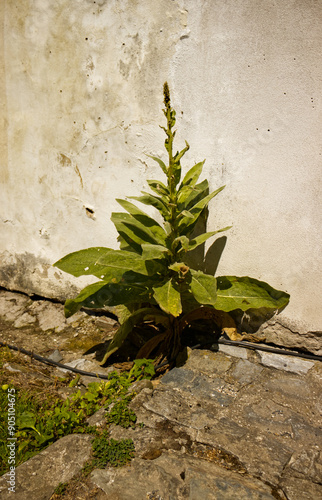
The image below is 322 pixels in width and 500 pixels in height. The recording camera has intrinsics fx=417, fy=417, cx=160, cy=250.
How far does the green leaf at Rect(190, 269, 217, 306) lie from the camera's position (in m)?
2.41

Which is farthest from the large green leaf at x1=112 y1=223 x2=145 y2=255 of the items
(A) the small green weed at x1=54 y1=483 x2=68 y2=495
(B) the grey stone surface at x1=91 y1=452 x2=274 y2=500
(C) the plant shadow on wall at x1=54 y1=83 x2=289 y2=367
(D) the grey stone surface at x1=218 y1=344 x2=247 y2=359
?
(A) the small green weed at x1=54 y1=483 x2=68 y2=495

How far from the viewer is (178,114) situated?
111 inches

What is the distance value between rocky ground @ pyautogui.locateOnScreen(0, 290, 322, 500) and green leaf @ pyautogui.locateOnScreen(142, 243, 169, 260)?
2.50 feet

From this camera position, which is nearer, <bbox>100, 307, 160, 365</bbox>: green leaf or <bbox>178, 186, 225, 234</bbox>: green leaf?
<bbox>178, 186, 225, 234</bbox>: green leaf

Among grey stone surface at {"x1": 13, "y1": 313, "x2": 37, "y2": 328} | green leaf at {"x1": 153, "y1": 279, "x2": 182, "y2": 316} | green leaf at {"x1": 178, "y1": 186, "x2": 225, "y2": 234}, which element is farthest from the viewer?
grey stone surface at {"x1": 13, "y1": 313, "x2": 37, "y2": 328}

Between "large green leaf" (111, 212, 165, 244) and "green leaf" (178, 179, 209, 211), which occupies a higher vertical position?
"green leaf" (178, 179, 209, 211)

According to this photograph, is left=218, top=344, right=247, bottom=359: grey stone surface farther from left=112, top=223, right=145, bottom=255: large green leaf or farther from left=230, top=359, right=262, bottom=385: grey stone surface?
left=112, top=223, right=145, bottom=255: large green leaf

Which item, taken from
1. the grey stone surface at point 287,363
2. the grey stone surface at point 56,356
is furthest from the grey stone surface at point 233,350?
the grey stone surface at point 56,356

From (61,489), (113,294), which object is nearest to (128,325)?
(113,294)

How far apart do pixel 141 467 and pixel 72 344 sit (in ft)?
5.14

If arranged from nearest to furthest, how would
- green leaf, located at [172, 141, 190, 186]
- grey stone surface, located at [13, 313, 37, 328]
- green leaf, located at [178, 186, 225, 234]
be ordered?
green leaf, located at [172, 141, 190, 186]
green leaf, located at [178, 186, 225, 234]
grey stone surface, located at [13, 313, 37, 328]

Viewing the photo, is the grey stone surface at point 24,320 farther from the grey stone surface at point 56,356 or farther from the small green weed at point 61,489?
the small green weed at point 61,489

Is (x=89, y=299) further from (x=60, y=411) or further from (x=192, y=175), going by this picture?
(x=192, y=175)

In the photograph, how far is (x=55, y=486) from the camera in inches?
72.7
